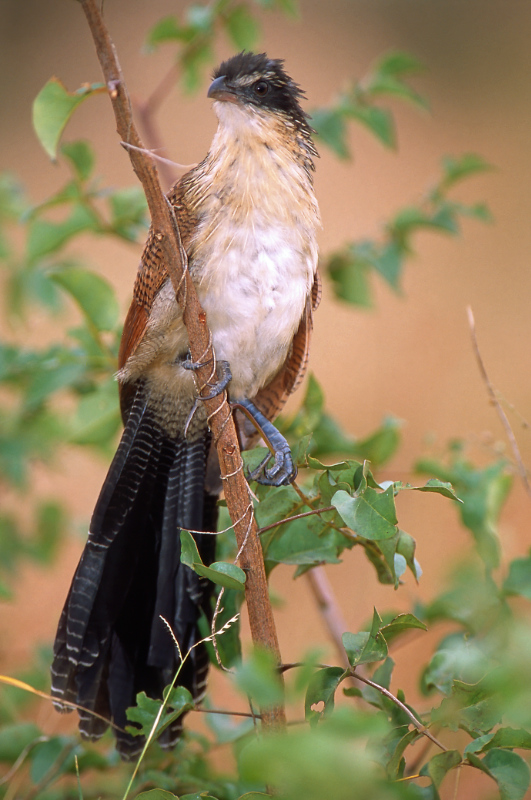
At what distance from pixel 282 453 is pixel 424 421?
2253mm

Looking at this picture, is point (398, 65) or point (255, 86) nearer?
point (255, 86)

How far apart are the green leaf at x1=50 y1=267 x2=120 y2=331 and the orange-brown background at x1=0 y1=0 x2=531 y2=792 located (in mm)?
1657

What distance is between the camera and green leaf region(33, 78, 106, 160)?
33.3 inches

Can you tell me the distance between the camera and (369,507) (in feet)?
2.57

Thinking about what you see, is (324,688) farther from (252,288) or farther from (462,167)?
(462,167)

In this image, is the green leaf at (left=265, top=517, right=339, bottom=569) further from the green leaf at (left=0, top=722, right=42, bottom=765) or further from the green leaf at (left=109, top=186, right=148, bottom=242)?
the green leaf at (left=109, top=186, right=148, bottom=242)

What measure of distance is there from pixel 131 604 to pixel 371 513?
55 centimetres

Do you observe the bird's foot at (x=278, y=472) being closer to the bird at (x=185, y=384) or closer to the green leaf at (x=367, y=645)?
the bird at (x=185, y=384)

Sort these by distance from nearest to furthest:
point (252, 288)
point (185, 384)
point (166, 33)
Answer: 1. point (252, 288)
2. point (185, 384)
3. point (166, 33)

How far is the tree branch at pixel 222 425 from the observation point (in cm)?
79

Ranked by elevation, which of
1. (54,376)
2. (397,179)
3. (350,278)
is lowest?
(54,376)

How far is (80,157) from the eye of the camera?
134 centimetres

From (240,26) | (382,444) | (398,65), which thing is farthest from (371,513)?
(240,26)

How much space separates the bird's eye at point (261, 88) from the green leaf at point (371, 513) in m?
0.75
